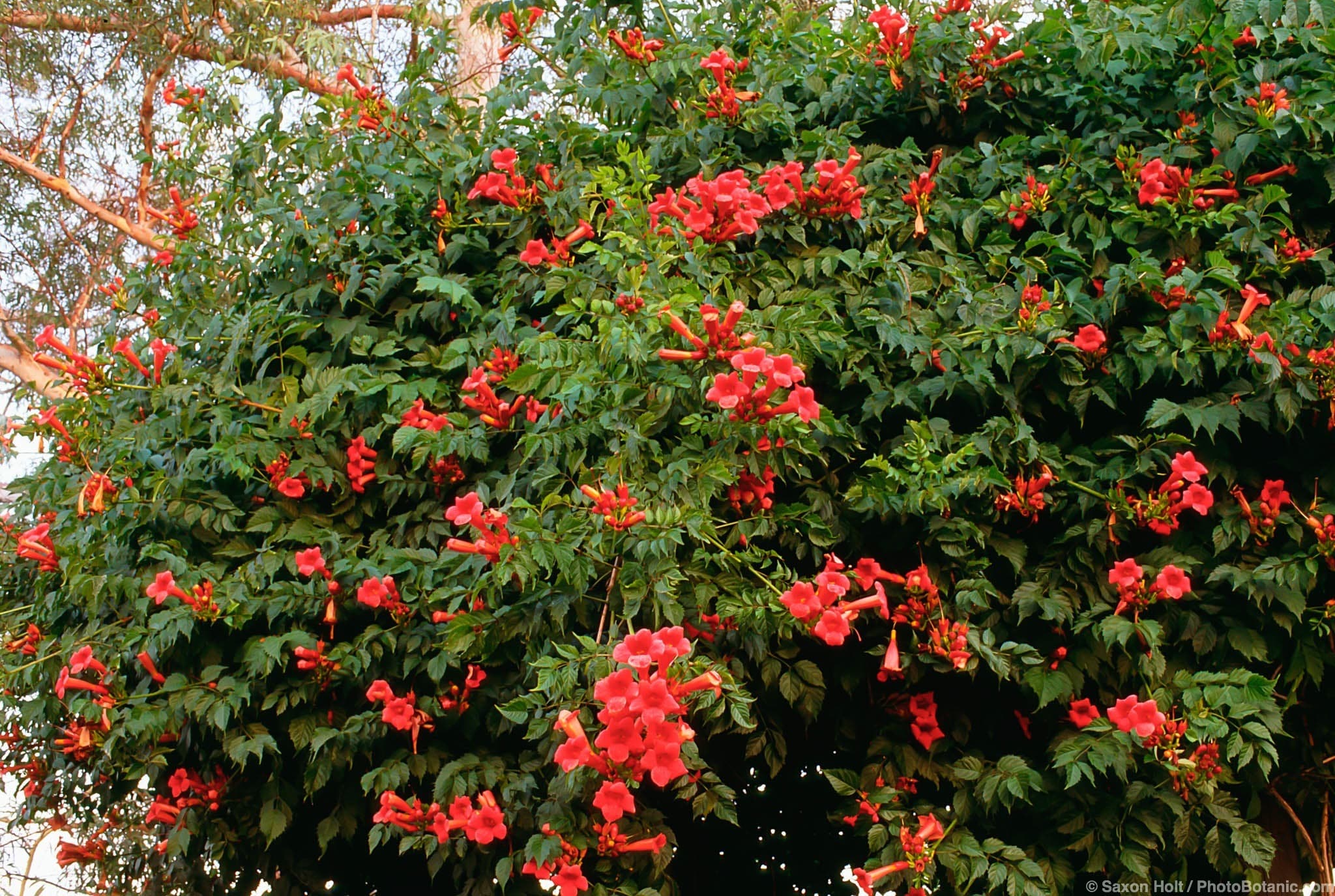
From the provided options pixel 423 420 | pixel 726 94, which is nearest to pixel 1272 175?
pixel 726 94

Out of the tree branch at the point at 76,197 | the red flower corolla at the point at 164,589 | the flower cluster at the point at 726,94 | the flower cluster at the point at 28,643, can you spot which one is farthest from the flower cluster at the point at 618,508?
the tree branch at the point at 76,197

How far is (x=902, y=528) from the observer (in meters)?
3.11

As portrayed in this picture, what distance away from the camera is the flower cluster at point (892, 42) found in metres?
3.38

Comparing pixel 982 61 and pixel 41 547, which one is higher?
pixel 982 61

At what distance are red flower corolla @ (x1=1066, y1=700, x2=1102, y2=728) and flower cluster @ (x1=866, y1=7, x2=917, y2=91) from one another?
1808 mm

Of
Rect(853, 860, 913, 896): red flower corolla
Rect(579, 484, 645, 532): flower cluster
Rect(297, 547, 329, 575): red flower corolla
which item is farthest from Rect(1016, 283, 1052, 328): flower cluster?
Rect(297, 547, 329, 575): red flower corolla

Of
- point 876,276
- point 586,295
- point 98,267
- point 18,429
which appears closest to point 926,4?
point 876,276

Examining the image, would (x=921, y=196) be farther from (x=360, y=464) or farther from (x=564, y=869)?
(x=564, y=869)

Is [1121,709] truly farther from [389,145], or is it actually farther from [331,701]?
[389,145]

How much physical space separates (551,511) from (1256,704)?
5.53 feet

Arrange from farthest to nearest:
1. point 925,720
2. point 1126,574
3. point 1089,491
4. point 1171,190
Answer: point 1171,190
point 925,720
point 1089,491
point 1126,574

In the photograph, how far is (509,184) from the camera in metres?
3.51

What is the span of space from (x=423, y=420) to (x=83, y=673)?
124 centimetres

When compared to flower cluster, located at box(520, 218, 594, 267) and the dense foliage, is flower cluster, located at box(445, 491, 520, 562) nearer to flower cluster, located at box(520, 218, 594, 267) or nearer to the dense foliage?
the dense foliage
